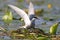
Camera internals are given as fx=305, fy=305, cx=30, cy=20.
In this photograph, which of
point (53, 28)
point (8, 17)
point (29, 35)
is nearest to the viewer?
point (29, 35)

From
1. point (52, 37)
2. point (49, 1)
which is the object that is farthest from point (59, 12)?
point (52, 37)

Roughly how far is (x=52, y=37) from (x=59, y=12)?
4.92 m

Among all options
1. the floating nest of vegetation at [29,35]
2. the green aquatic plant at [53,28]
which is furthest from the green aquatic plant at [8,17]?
the green aquatic plant at [53,28]

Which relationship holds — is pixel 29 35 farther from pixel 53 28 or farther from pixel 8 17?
pixel 8 17

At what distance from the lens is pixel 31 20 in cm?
671

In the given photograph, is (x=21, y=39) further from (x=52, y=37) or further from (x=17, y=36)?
(x=52, y=37)

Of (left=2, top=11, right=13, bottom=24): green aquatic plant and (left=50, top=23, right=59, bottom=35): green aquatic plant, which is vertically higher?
(left=2, top=11, right=13, bottom=24): green aquatic plant

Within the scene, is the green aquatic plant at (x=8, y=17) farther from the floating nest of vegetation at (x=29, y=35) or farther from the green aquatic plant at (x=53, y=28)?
the green aquatic plant at (x=53, y=28)

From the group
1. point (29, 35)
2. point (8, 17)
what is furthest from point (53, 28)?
point (8, 17)

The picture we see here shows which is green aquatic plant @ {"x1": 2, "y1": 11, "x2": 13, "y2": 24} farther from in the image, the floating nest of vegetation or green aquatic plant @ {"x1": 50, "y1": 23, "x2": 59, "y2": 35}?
green aquatic plant @ {"x1": 50, "y1": 23, "x2": 59, "y2": 35}

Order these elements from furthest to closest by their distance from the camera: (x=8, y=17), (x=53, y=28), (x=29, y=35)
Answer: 1. (x=8, y=17)
2. (x=53, y=28)
3. (x=29, y=35)

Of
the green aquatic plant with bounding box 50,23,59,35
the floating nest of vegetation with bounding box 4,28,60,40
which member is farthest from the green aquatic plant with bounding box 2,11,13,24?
the green aquatic plant with bounding box 50,23,59,35

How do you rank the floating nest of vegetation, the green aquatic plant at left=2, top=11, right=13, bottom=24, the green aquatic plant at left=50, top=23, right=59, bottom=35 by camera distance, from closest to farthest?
the floating nest of vegetation → the green aquatic plant at left=50, top=23, right=59, bottom=35 → the green aquatic plant at left=2, top=11, right=13, bottom=24

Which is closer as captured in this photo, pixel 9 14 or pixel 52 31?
pixel 52 31
